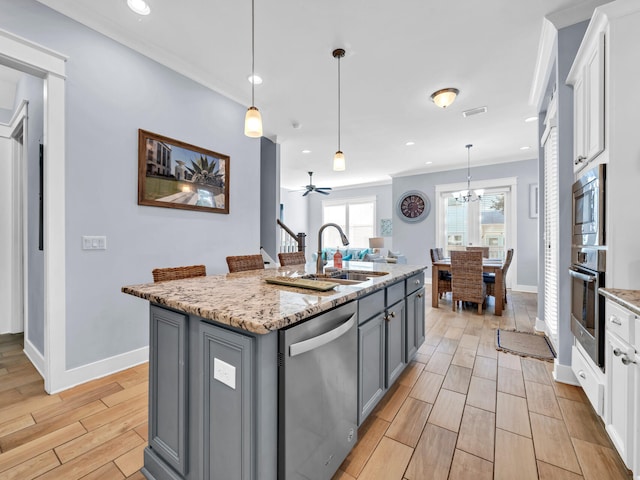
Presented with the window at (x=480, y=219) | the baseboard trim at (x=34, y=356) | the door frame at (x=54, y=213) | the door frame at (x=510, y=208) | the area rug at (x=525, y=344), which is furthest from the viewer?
the window at (x=480, y=219)

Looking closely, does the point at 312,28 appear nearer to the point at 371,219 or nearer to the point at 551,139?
the point at 551,139

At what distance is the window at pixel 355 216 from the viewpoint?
9.22 m

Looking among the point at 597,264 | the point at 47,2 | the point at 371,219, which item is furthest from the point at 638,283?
the point at 371,219

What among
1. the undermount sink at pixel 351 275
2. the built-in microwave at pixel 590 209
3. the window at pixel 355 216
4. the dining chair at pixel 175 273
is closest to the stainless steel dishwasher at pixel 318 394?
the undermount sink at pixel 351 275

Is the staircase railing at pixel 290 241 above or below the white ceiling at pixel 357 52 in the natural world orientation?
below

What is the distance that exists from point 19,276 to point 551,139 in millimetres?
5818

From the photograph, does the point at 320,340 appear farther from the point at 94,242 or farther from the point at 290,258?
the point at 94,242

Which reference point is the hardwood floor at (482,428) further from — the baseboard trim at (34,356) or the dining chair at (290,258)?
the baseboard trim at (34,356)

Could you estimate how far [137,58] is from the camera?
249 cm

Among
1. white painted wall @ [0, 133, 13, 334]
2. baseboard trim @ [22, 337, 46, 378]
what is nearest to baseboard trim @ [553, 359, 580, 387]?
baseboard trim @ [22, 337, 46, 378]

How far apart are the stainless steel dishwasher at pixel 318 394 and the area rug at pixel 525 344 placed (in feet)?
7.28

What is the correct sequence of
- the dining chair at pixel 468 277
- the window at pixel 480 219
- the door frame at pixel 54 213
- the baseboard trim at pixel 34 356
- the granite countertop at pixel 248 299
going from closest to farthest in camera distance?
the granite countertop at pixel 248 299 → the door frame at pixel 54 213 → the baseboard trim at pixel 34 356 → the dining chair at pixel 468 277 → the window at pixel 480 219

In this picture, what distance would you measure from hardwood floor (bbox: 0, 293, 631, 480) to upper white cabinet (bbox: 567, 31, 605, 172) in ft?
5.37

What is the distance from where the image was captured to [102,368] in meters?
2.29
